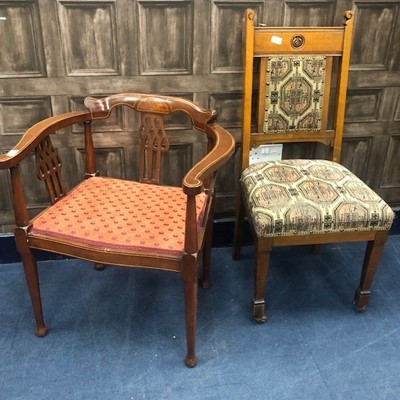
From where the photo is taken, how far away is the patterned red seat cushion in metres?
1.27

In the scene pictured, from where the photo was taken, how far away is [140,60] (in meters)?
1.64

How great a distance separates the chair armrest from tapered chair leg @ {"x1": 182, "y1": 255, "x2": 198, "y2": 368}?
0.76 feet

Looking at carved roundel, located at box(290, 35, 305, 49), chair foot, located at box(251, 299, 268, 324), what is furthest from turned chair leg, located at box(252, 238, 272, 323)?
carved roundel, located at box(290, 35, 305, 49)

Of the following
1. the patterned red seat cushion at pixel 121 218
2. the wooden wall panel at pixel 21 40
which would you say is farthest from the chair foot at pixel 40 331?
the wooden wall panel at pixel 21 40

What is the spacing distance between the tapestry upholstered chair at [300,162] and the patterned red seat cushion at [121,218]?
9.8 inches

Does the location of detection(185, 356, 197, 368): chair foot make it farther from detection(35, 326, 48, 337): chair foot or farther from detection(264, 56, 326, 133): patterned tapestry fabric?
detection(264, 56, 326, 133): patterned tapestry fabric

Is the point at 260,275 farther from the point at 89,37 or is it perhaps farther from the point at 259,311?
the point at 89,37

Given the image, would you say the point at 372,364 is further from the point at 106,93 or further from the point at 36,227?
the point at 106,93

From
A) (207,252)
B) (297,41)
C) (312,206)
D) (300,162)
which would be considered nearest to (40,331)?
(207,252)

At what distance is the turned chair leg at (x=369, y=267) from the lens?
150 centimetres

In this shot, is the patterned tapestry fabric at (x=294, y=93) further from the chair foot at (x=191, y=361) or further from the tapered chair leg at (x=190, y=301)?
the chair foot at (x=191, y=361)

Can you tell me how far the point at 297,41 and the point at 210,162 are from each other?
2.21ft

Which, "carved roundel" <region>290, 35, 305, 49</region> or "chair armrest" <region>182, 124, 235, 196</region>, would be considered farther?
"carved roundel" <region>290, 35, 305, 49</region>

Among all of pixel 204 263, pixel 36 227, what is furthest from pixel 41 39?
pixel 204 263
